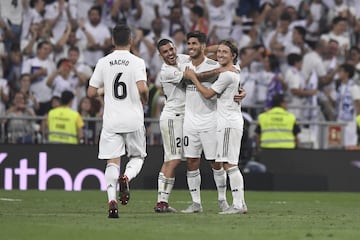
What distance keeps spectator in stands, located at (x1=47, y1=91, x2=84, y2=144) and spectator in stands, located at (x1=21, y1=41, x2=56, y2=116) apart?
95cm

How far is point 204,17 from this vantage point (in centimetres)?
2789

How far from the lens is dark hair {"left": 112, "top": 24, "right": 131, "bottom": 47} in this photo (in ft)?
49.6

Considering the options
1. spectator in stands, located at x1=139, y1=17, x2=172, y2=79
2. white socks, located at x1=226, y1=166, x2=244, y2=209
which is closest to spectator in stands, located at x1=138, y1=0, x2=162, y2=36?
spectator in stands, located at x1=139, y1=17, x2=172, y2=79

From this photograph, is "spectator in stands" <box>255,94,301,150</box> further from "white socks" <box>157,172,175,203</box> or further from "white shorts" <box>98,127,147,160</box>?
"white shorts" <box>98,127,147,160</box>

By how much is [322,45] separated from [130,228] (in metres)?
16.2

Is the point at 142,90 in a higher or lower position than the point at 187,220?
higher

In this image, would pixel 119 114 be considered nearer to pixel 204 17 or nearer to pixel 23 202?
pixel 23 202

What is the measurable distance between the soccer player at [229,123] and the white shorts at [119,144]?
3.72 feet

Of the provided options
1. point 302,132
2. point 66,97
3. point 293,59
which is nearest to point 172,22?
point 293,59

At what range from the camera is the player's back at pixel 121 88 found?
49.9ft

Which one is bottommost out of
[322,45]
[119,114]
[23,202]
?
[23,202]

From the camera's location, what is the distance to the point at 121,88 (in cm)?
1524

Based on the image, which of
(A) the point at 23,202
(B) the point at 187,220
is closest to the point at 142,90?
(B) the point at 187,220

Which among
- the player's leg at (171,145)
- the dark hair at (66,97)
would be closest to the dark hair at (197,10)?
the dark hair at (66,97)
